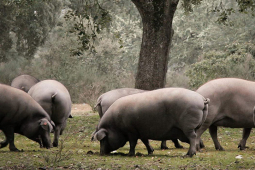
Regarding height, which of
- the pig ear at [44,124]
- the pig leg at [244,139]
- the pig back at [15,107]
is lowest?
the pig leg at [244,139]

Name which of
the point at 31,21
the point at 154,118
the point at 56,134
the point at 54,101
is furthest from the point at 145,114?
the point at 31,21

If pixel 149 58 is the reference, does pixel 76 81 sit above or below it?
below

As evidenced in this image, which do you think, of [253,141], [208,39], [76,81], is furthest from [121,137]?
[208,39]

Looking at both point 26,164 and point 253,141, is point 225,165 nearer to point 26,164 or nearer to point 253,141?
point 26,164

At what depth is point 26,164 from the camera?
688 cm

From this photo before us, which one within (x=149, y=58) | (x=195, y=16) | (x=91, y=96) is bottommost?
(x=91, y=96)

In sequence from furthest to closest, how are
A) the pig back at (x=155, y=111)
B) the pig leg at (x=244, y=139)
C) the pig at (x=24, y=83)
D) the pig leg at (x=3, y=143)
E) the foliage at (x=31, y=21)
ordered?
the foliage at (x=31, y=21), the pig at (x=24, y=83), the pig leg at (x=244, y=139), the pig leg at (x=3, y=143), the pig back at (x=155, y=111)

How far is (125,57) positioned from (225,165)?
3885cm

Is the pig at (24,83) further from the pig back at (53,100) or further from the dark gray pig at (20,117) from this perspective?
the dark gray pig at (20,117)

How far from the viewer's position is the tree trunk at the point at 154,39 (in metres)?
13.3

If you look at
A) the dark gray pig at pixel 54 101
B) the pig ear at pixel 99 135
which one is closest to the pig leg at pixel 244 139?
the pig ear at pixel 99 135

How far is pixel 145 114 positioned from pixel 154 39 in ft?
17.4

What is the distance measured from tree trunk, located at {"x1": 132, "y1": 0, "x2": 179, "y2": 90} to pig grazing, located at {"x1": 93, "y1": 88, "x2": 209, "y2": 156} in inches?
189

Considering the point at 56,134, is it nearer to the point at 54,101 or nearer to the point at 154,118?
the point at 54,101
